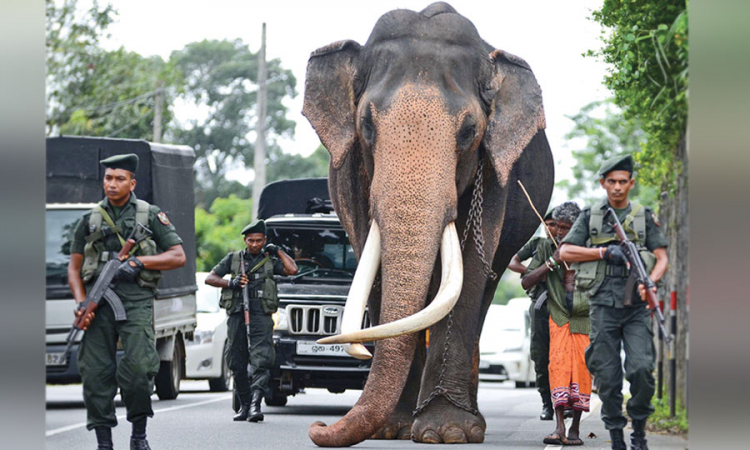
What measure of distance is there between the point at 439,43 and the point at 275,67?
135ft

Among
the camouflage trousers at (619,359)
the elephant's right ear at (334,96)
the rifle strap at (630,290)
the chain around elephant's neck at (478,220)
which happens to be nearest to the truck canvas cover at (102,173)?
the elephant's right ear at (334,96)

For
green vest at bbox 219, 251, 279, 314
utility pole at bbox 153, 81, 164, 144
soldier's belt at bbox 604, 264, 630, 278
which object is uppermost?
utility pole at bbox 153, 81, 164, 144

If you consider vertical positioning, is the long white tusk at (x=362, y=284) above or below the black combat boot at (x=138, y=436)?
above

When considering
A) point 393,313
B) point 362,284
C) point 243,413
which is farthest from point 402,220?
point 243,413

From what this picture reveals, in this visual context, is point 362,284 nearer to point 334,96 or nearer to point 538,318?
point 334,96

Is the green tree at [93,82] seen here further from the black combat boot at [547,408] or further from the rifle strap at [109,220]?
the rifle strap at [109,220]

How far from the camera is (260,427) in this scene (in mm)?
13938

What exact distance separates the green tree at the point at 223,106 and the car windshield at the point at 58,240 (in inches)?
1311

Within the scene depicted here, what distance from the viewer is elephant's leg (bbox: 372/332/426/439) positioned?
11424 mm

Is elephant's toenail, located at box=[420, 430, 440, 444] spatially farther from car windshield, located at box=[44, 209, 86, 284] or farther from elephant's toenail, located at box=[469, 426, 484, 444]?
car windshield, located at box=[44, 209, 86, 284]

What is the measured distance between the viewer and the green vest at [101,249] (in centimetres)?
1013

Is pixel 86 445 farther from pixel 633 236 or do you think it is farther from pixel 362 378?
pixel 633 236

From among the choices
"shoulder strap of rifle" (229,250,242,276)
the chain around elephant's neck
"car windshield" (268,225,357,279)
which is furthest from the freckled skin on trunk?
"car windshield" (268,225,357,279)

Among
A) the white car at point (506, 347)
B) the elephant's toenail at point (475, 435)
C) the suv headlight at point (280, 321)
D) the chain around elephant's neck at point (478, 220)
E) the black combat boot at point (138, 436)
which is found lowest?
the white car at point (506, 347)
